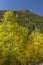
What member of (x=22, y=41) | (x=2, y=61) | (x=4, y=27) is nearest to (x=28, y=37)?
(x=22, y=41)

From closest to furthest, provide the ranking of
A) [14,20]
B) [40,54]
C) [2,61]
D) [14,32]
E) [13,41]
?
[2,61] → [13,41] → [14,32] → [14,20] → [40,54]

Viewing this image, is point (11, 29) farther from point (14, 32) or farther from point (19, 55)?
point (19, 55)

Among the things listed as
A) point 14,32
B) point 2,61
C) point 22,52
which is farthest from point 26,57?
point 2,61

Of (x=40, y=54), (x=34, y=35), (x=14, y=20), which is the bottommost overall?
(x=40, y=54)

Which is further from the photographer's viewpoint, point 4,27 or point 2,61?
point 4,27

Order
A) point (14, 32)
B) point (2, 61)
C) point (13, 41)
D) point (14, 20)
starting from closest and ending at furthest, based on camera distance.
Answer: point (2, 61), point (13, 41), point (14, 32), point (14, 20)

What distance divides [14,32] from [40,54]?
7.81 meters

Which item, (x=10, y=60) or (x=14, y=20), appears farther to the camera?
(x=14, y=20)

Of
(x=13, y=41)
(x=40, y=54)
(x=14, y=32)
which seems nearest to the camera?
(x=13, y=41)

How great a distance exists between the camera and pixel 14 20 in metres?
36.2

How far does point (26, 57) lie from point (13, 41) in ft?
16.1

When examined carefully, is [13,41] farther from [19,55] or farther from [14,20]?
[14,20]

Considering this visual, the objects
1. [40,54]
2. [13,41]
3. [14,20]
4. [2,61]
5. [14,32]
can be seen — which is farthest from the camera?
[40,54]

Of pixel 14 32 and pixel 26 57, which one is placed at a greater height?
pixel 14 32
